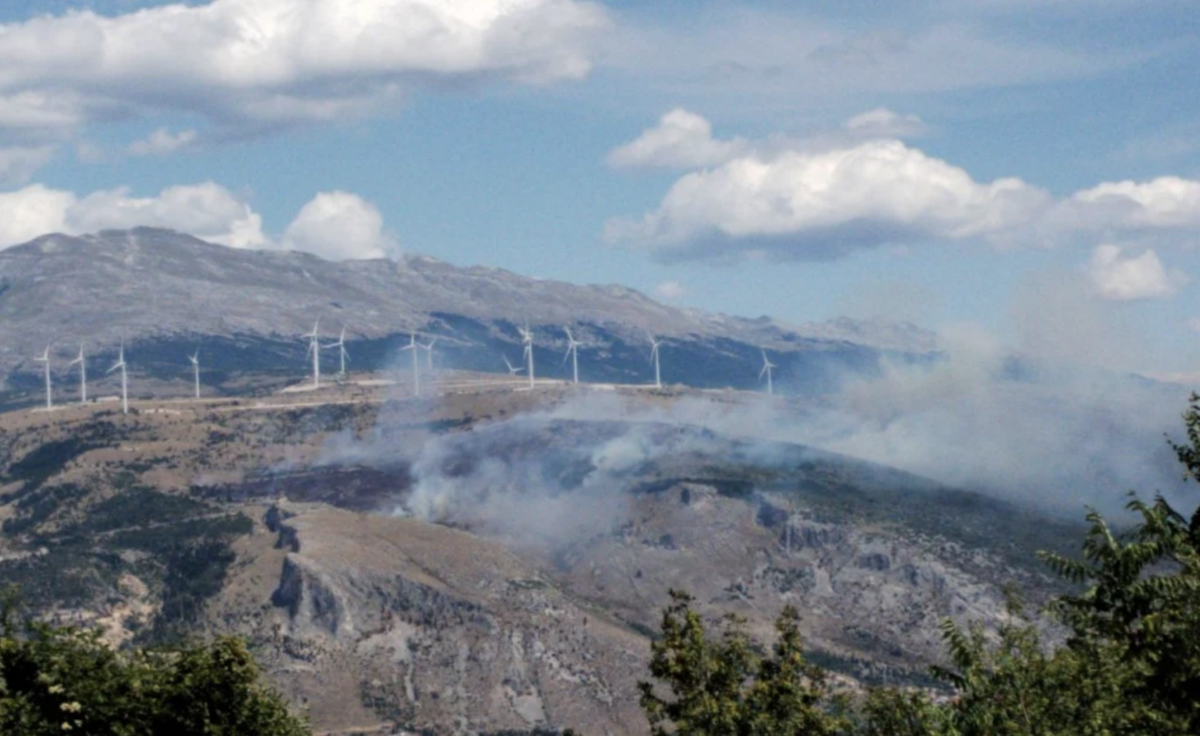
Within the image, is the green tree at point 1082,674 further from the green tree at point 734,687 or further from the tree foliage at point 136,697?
the tree foliage at point 136,697

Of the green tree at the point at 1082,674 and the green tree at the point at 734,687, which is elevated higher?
the green tree at the point at 1082,674

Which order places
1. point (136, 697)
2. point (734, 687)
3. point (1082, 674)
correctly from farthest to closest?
1. point (734, 687)
2. point (136, 697)
3. point (1082, 674)

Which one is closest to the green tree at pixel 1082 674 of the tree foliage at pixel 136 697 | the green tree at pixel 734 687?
the green tree at pixel 734 687

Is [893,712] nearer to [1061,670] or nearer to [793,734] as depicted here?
[793,734]

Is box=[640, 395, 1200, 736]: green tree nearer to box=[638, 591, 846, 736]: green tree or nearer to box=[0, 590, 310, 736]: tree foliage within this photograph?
box=[638, 591, 846, 736]: green tree

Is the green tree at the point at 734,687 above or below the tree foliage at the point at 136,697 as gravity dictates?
below

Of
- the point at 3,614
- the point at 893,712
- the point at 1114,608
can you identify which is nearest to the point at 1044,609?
the point at 1114,608

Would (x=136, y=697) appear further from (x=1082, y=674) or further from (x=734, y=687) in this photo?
(x=1082, y=674)

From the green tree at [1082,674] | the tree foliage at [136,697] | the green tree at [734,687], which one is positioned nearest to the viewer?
the green tree at [1082,674]

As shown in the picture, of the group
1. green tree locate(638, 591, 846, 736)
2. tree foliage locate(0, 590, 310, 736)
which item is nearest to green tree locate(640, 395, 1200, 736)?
green tree locate(638, 591, 846, 736)

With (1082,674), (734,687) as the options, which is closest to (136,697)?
(734,687)

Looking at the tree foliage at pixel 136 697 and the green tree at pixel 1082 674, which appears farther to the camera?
the tree foliage at pixel 136 697

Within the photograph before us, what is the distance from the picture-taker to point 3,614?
190 ft

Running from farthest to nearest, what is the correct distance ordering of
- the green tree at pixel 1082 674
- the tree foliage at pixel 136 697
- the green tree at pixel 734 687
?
1. the green tree at pixel 734 687
2. the tree foliage at pixel 136 697
3. the green tree at pixel 1082 674
